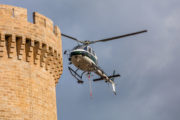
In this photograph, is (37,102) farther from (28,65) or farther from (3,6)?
(3,6)

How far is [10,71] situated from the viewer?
876 inches

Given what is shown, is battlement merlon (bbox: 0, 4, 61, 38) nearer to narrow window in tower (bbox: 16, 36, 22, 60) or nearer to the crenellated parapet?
the crenellated parapet

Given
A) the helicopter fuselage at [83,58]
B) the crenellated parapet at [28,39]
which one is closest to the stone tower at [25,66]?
the crenellated parapet at [28,39]

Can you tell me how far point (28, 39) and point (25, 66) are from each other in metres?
1.47

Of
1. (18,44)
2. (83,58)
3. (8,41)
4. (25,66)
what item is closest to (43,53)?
(25,66)

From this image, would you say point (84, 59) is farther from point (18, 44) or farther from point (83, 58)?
point (18, 44)

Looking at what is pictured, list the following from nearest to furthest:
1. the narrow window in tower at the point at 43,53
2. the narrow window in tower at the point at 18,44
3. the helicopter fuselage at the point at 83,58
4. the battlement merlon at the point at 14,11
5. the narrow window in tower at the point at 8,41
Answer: the narrow window in tower at the point at 8,41
the narrow window in tower at the point at 18,44
the battlement merlon at the point at 14,11
the narrow window in tower at the point at 43,53
the helicopter fuselage at the point at 83,58

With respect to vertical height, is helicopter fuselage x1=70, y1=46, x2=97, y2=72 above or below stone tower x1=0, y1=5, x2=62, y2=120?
above

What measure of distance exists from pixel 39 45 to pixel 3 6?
2765 mm

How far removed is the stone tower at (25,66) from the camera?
71.5 feet

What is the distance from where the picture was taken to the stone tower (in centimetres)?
2180

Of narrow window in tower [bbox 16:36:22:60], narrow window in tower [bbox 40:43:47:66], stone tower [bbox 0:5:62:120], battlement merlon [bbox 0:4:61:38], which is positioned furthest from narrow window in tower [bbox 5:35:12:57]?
narrow window in tower [bbox 40:43:47:66]

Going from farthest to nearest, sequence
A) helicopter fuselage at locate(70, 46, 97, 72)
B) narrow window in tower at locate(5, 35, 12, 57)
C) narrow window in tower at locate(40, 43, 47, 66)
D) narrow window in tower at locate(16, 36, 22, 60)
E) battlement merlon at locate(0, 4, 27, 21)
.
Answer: helicopter fuselage at locate(70, 46, 97, 72), narrow window in tower at locate(40, 43, 47, 66), battlement merlon at locate(0, 4, 27, 21), narrow window in tower at locate(16, 36, 22, 60), narrow window in tower at locate(5, 35, 12, 57)

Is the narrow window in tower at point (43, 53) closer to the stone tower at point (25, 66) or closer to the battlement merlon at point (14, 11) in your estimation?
the stone tower at point (25, 66)
